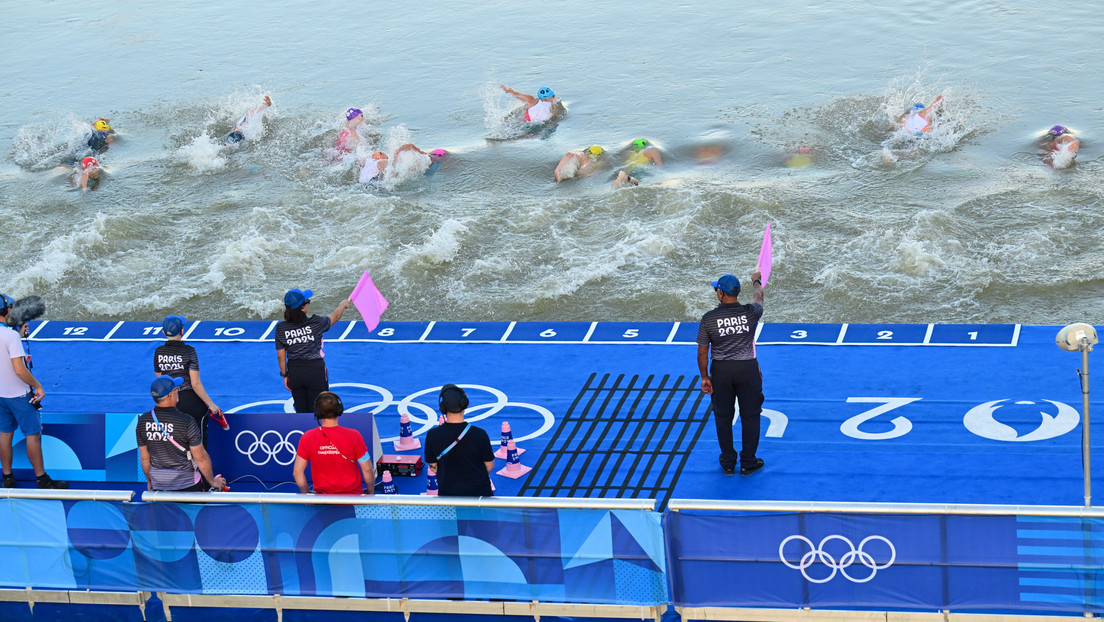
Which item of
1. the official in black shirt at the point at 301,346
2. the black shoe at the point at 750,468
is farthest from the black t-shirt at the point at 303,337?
the black shoe at the point at 750,468

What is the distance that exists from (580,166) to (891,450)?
11609mm

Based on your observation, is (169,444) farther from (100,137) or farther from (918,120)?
(100,137)

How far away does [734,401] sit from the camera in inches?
352

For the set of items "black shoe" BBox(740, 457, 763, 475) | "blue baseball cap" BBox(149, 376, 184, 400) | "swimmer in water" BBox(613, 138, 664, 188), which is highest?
"blue baseball cap" BBox(149, 376, 184, 400)

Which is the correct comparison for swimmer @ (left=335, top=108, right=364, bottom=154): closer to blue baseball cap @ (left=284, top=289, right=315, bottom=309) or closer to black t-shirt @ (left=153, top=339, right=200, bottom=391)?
blue baseball cap @ (left=284, top=289, right=315, bottom=309)

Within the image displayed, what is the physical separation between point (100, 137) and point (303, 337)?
17508 mm

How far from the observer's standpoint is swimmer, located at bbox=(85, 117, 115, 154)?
79.7 ft

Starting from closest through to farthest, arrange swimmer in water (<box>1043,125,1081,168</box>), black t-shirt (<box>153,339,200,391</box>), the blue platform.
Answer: black t-shirt (<box>153,339,200,391</box>)
the blue platform
swimmer in water (<box>1043,125,1081,168</box>)

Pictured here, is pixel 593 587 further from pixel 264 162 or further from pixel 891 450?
pixel 264 162

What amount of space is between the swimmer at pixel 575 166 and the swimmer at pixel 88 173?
8795mm

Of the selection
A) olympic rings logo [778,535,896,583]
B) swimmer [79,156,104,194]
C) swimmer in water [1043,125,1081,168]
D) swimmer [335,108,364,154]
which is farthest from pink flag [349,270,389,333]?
swimmer [79,156,104,194]

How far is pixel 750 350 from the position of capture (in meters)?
8.74

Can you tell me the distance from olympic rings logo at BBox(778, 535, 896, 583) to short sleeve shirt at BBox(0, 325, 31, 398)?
19.7 ft

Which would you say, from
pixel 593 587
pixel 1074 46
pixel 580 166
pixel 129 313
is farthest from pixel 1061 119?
pixel 593 587
